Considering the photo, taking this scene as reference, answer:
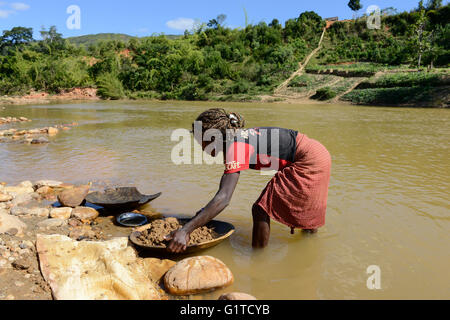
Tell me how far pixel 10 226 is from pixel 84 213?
26.8 inches

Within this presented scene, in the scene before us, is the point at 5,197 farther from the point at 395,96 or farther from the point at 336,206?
the point at 395,96

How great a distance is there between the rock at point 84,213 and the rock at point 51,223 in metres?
0.14

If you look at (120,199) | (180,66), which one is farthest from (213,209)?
(180,66)

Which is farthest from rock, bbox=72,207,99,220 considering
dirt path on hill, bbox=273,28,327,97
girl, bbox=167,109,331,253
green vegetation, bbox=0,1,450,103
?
dirt path on hill, bbox=273,28,327,97

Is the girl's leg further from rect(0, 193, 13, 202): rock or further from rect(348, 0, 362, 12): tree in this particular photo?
rect(348, 0, 362, 12): tree

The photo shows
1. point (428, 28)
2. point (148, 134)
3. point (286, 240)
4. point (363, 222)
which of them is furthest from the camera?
point (428, 28)

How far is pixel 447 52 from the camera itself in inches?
981

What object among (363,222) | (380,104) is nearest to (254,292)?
(363,222)

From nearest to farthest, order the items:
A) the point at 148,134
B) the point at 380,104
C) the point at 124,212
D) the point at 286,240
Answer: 1. the point at 286,240
2. the point at 124,212
3. the point at 148,134
4. the point at 380,104

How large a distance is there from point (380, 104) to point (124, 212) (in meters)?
20.0

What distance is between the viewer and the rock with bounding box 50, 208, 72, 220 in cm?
321

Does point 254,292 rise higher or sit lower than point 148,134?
lower

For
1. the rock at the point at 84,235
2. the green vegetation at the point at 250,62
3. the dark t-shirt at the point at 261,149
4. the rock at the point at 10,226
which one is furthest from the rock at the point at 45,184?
the green vegetation at the point at 250,62
